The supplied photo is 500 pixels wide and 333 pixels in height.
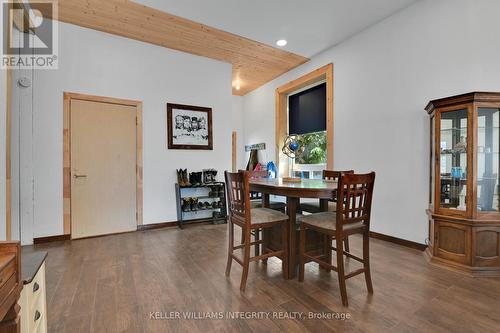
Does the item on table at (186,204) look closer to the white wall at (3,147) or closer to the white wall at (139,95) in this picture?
the white wall at (139,95)

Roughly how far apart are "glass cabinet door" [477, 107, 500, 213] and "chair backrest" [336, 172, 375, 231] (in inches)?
53.1

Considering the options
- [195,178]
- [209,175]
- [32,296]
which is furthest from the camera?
[209,175]

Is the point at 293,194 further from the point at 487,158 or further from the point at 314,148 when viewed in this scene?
the point at 314,148

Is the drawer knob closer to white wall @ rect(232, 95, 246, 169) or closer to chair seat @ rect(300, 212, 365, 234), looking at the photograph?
chair seat @ rect(300, 212, 365, 234)

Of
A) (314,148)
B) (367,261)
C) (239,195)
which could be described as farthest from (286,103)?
(367,261)

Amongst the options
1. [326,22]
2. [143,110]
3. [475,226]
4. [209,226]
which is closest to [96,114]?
[143,110]

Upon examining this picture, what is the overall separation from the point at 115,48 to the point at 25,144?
74.0 inches

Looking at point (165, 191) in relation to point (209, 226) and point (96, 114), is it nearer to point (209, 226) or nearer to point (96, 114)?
point (209, 226)

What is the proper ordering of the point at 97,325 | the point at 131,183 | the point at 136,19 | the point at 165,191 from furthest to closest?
the point at 165,191
the point at 131,183
the point at 136,19
the point at 97,325

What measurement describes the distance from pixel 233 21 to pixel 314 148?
276 centimetres

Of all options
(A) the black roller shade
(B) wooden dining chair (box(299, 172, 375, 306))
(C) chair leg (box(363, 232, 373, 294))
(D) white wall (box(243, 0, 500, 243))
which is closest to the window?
(A) the black roller shade

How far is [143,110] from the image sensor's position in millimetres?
3990

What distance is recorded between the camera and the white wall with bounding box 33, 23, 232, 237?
3.31 metres

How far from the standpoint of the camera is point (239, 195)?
2.19 metres
